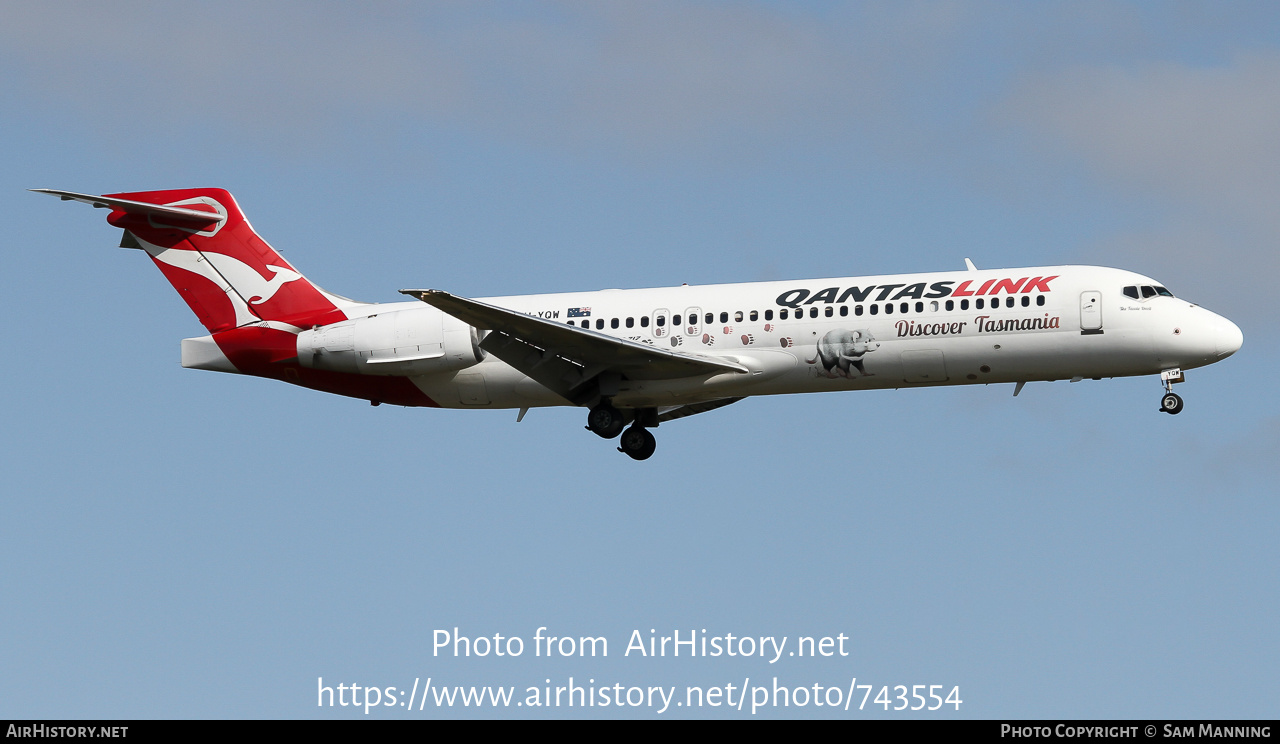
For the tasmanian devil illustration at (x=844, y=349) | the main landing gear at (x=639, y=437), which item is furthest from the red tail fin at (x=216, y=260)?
the tasmanian devil illustration at (x=844, y=349)

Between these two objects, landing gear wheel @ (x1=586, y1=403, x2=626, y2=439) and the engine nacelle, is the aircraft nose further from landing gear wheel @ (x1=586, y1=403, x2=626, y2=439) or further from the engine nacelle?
the engine nacelle

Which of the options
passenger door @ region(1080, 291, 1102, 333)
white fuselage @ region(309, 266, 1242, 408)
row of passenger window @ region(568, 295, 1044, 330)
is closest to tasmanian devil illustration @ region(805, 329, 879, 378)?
white fuselage @ region(309, 266, 1242, 408)

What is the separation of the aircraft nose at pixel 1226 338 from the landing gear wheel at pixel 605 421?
1209 cm

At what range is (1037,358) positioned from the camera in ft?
99.2

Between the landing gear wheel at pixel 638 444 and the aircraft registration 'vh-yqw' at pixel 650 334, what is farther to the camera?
the landing gear wheel at pixel 638 444

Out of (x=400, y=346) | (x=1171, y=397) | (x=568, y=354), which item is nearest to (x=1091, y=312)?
(x=1171, y=397)

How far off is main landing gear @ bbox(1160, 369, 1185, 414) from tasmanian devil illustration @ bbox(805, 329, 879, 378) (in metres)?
5.59

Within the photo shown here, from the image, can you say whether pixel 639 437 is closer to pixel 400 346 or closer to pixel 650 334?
pixel 650 334

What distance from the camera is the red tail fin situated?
35281mm

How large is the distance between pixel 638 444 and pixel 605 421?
164cm

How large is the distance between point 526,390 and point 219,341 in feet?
23.4

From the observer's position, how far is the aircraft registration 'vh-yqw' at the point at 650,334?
30172mm

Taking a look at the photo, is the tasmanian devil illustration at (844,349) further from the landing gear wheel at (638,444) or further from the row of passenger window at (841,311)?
the landing gear wheel at (638,444)

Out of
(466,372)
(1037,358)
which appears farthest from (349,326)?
(1037,358)
